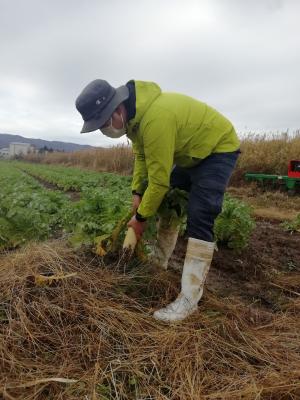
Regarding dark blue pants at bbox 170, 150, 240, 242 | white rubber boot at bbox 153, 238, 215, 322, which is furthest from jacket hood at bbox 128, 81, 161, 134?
white rubber boot at bbox 153, 238, 215, 322

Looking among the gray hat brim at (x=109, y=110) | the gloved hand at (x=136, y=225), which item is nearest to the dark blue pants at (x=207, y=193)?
the gloved hand at (x=136, y=225)

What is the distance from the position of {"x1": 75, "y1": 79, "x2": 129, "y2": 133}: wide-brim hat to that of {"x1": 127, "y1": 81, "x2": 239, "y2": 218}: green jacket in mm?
150

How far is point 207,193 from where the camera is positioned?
9.57ft

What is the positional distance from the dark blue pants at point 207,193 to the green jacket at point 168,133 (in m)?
0.08

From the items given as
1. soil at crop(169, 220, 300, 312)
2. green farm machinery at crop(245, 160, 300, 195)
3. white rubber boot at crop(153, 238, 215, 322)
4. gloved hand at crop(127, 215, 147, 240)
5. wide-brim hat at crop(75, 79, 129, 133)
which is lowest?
soil at crop(169, 220, 300, 312)

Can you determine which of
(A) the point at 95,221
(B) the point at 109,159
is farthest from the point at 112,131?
(B) the point at 109,159

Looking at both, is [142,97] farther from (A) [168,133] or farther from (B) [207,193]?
(B) [207,193]

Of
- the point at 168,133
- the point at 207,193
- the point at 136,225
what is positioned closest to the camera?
the point at 168,133

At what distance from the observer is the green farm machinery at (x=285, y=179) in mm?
10836

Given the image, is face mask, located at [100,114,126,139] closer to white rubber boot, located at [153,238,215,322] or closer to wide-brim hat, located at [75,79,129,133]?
wide-brim hat, located at [75,79,129,133]

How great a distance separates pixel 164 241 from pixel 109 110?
142cm

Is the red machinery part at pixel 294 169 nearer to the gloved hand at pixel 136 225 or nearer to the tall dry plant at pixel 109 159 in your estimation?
the gloved hand at pixel 136 225

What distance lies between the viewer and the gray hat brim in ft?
9.12

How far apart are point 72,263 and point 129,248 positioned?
47cm
